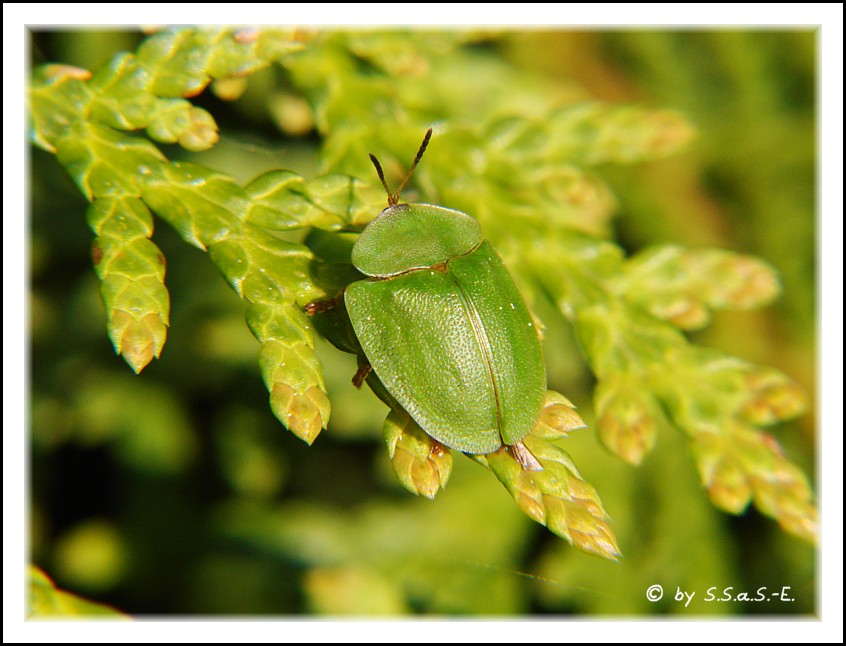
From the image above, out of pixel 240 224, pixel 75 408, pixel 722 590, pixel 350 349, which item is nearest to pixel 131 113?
pixel 240 224

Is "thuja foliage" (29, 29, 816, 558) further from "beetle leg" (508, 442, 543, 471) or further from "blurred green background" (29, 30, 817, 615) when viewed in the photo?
"blurred green background" (29, 30, 817, 615)

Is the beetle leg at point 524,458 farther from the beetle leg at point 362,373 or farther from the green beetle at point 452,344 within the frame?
the beetle leg at point 362,373

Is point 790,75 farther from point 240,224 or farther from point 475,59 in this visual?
point 240,224

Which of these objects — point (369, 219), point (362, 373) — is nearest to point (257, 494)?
point (362, 373)

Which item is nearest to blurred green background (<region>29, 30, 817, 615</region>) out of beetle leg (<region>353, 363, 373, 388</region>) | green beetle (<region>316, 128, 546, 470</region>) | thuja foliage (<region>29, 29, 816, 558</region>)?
thuja foliage (<region>29, 29, 816, 558</region>)

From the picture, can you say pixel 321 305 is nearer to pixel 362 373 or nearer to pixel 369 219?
pixel 362 373
